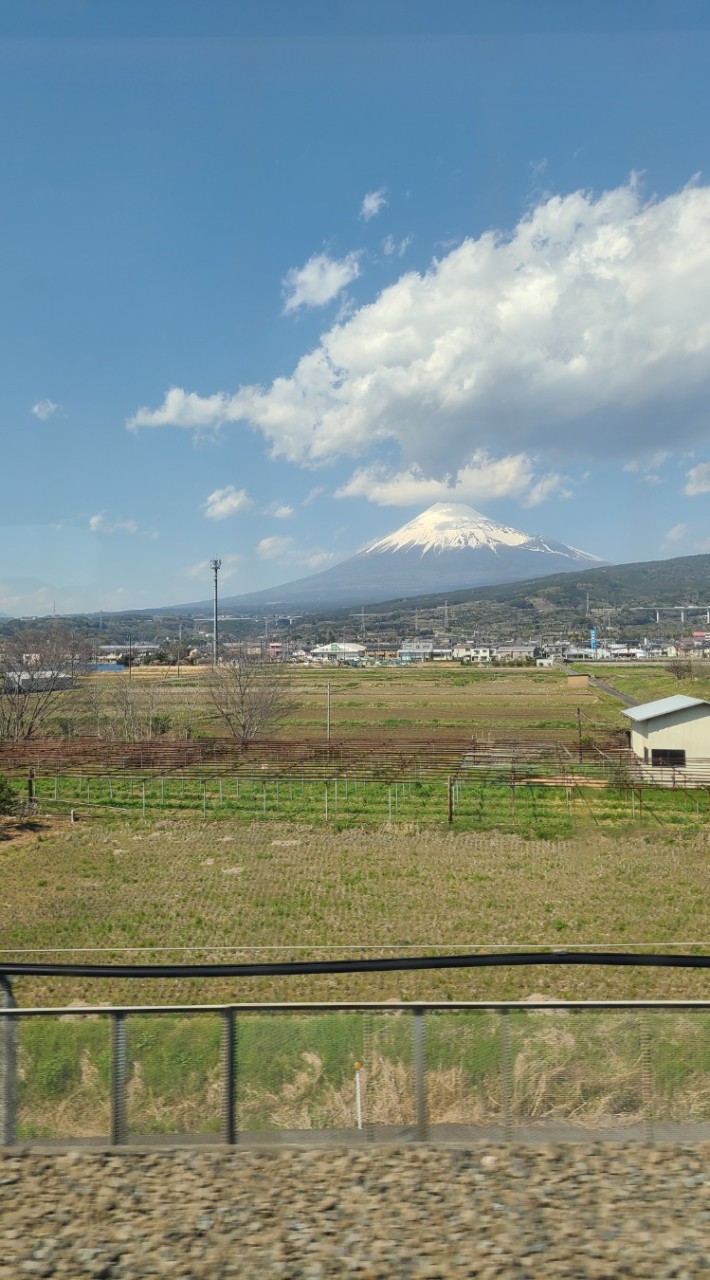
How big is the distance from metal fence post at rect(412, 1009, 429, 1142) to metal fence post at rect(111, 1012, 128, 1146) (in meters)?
1.44

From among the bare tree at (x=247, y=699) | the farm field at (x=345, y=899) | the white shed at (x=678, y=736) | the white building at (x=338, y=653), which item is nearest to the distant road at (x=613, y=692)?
the white shed at (x=678, y=736)

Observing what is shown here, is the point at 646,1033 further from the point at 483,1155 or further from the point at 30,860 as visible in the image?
the point at 30,860

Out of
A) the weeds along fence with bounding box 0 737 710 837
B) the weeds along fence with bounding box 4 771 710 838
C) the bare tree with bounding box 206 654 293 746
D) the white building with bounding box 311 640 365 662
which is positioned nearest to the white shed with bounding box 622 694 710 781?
the weeds along fence with bounding box 0 737 710 837

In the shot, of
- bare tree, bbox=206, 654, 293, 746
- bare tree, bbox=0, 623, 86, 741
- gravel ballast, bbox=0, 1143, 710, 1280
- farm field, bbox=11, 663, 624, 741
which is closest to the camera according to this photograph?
gravel ballast, bbox=0, 1143, 710, 1280

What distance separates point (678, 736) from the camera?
25078mm

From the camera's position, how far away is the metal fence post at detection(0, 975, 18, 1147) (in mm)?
4004

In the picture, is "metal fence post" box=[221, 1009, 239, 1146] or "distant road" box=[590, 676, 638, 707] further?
"distant road" box=[590, 676, 638, 707]

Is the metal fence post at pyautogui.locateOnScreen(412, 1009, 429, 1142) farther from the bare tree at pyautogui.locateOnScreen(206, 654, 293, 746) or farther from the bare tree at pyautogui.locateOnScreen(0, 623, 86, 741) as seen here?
the bare tree at pyautogui.locateOnScreen(0, 623, 86, 741)

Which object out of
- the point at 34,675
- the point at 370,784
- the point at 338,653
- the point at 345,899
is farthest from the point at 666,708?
the point at 338,653

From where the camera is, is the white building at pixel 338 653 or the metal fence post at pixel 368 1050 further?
the white building at pixel 338 653

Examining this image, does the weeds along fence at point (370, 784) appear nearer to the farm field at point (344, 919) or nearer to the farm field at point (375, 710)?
the farm field at point (344, 919)

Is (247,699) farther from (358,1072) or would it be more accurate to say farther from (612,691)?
(612,691)

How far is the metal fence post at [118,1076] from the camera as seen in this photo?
4.00 m

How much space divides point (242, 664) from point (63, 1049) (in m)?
34.4
